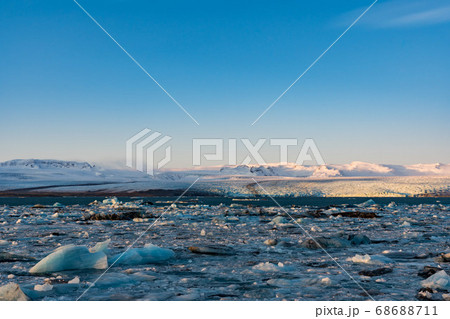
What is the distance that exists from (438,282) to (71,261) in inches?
197

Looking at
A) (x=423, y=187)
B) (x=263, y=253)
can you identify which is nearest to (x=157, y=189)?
(x=423, y=187)

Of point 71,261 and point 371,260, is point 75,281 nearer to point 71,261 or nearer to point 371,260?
point 71,261

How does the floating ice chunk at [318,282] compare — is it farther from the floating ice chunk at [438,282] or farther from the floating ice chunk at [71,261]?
the floating ice chunk at [71,261]

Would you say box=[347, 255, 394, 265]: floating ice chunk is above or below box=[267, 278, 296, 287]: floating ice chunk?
below

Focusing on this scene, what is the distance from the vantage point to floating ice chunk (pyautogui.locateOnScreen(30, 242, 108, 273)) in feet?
19.5

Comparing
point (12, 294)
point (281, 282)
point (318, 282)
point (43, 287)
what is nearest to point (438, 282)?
point (318, 282)

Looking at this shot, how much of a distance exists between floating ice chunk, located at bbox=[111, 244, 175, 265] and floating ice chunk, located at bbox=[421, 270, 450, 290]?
13.0ft

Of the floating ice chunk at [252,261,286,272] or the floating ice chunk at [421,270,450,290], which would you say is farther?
the floating ice chunk at [252,261,286,272]

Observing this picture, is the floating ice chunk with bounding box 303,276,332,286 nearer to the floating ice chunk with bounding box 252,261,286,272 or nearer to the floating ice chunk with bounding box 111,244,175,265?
the floating ice chunk with bounding box 252,261,286,272

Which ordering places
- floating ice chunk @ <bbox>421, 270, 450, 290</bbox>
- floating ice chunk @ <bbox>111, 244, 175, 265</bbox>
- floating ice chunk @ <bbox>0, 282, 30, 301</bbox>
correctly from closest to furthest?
floating ice chunk @ <bbox>0, 282, 30, 301</bbox>, floating ice chunk @ <bbox>421, 270, 450, 290</bbox>, floating ice chunk @ <bbox>111, 244, 175, 265</bbox>

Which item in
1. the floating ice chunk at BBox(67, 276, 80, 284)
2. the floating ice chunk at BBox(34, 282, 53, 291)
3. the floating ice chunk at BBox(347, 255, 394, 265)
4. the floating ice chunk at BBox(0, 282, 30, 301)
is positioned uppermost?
the floating ice chunk at BBox(0, 282, 30, 301)

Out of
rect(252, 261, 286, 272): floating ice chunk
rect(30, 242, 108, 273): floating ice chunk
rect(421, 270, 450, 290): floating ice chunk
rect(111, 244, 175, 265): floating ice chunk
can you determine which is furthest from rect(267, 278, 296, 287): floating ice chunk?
rect(30, 242, 108, 273): floating ice chunk
